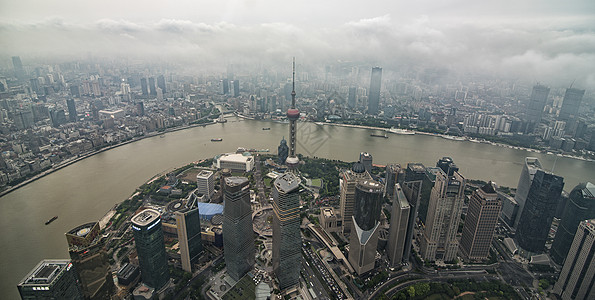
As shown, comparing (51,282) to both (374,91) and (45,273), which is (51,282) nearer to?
(45,273)

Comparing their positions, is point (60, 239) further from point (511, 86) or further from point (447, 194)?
point (511, 86)

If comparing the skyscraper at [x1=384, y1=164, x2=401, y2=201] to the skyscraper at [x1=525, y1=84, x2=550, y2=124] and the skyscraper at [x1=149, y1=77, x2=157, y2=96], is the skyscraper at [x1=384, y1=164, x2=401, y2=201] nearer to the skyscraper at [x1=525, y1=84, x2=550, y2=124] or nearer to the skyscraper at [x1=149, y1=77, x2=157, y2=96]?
the skyscraper at [x1=525, y1=84, x2=550, y2=124]

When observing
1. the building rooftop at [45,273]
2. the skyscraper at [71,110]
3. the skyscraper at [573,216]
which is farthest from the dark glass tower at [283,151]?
the skyscraper at [71,110]

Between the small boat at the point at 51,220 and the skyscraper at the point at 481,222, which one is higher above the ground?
the skyscraper at the point at 481,222

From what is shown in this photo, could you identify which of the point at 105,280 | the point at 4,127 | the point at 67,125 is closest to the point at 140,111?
the point at 67,125

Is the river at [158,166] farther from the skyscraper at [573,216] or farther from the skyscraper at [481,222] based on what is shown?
the skyscraper at [481,222]

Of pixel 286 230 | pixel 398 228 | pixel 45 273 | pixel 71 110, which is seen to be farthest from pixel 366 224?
pixel 71 110
